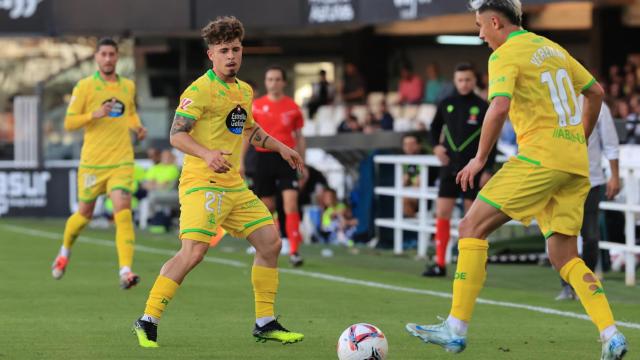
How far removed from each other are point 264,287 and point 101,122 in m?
4.57

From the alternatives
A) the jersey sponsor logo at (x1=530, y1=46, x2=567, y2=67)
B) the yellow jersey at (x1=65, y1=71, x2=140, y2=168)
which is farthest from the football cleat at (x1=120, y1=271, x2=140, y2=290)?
the jersey sponsor logo at (x1=530, y1=46, x2=567, y2=67)

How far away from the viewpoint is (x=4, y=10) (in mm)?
31453

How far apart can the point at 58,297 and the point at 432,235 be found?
7.60 meters

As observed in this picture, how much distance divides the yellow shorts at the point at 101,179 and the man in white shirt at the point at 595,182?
159 inches

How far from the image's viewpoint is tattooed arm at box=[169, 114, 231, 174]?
28.9 ft

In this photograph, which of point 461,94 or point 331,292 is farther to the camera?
point 461,94

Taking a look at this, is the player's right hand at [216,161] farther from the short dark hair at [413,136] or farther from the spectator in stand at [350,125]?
the spectator in stand at [350,125]

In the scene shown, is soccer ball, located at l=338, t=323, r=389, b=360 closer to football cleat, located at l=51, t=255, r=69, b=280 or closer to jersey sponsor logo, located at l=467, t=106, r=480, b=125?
football cleat, located at l=51, t=255, r=69, b=280

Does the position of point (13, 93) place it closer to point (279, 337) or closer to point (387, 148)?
point (387, 148)

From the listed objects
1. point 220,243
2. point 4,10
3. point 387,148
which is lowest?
point 220,243

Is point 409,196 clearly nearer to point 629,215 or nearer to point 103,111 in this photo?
point 629,215

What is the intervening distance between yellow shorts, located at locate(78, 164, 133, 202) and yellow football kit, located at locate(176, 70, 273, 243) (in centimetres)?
411

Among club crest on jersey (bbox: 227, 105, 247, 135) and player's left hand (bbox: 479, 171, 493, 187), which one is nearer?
club crest on jersey (bbox: 227, 105, 247, 135)

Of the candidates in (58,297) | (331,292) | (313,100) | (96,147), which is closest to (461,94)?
(331,292)
